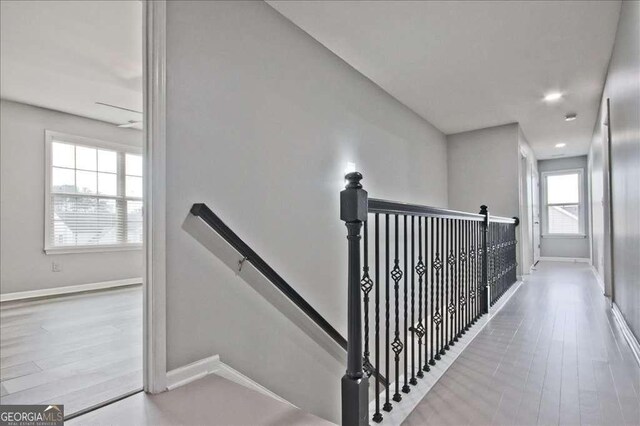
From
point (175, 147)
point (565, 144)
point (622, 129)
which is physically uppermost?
point (565, 144)

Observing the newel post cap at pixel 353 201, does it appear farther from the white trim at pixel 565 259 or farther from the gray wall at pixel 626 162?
the white trim at pixel 565 259

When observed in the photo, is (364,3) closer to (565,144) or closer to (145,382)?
(145,382)

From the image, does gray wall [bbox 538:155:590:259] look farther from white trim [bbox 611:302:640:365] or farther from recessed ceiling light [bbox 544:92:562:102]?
white trim [bbox 611:302:640:365]

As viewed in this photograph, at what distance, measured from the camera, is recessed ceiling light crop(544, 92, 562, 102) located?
446 centimetres

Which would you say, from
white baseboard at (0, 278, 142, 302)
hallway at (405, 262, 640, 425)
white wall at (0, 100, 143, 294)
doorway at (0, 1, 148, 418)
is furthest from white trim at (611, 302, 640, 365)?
white baseboard at (0, 278, 142, 302)

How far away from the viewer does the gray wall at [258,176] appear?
1950 mm

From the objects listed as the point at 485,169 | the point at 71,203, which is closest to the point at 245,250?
the point at 71,203

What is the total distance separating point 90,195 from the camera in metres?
5.12

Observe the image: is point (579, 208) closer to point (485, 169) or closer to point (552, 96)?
point (485, 169)

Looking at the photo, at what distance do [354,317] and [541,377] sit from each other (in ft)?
4.21

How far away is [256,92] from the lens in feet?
8.18

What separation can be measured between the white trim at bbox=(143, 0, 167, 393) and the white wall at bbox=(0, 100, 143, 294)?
2807 millimetres

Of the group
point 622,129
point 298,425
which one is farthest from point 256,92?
point 622,129

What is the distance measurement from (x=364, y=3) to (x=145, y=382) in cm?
283
